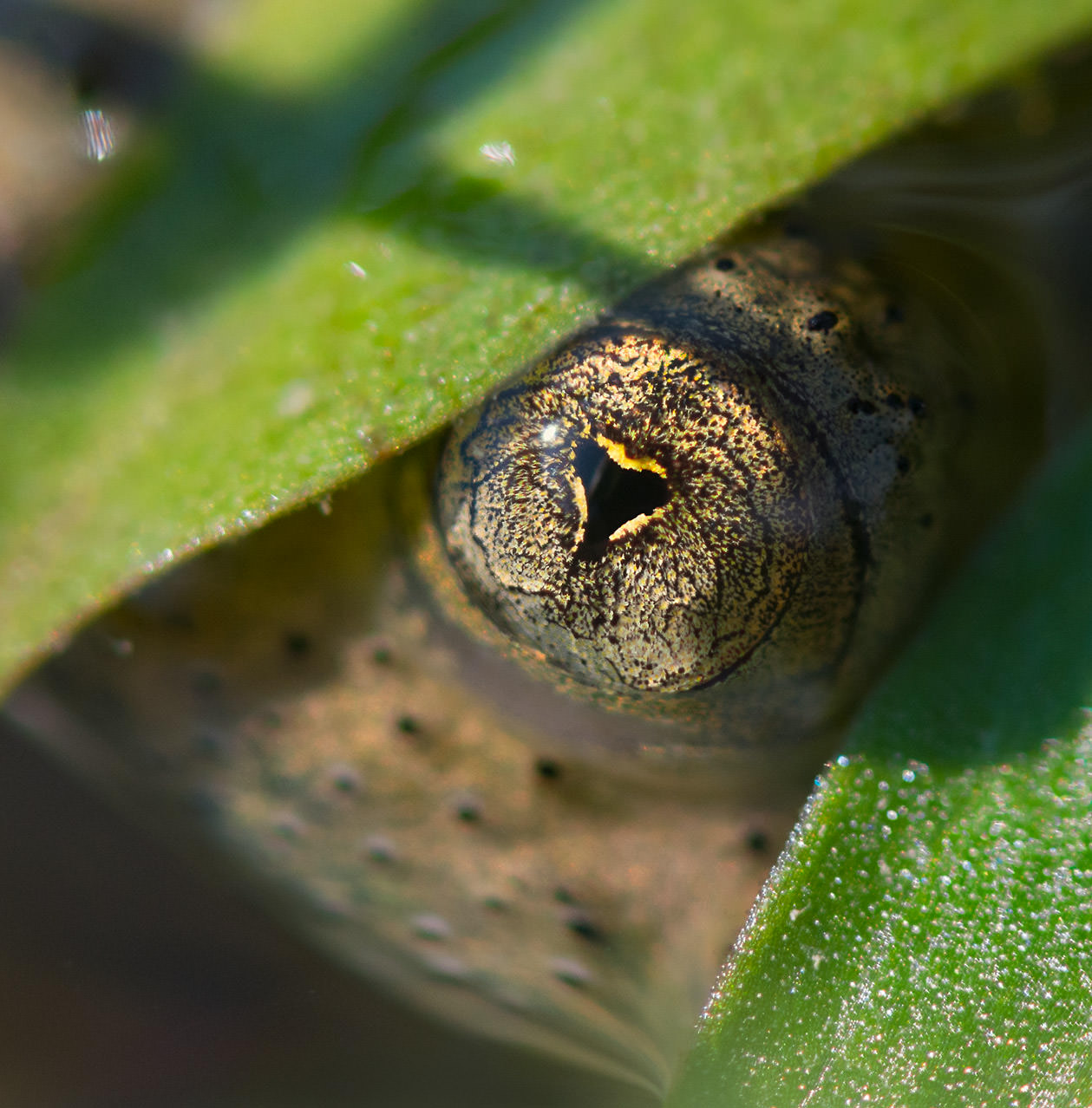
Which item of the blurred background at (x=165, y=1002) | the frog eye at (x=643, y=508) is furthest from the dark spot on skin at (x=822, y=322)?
the blurred background at (x=165, y=1002)

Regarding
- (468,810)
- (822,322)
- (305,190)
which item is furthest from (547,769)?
(305,190)

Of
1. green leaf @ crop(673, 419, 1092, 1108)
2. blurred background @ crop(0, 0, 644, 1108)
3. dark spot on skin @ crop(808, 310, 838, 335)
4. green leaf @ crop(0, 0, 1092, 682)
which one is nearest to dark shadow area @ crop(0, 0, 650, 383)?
green leaf @ crop(0, 0, 1092, 682)

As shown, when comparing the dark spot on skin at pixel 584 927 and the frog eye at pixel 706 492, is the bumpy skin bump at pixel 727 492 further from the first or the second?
the dark spot on skin at pixel 584 927

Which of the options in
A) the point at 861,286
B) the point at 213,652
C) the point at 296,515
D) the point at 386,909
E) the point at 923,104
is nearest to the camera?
the point at 923,104

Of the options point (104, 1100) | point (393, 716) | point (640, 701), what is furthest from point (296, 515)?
point (104, 1100)

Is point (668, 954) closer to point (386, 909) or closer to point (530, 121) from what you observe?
point (386, 909)

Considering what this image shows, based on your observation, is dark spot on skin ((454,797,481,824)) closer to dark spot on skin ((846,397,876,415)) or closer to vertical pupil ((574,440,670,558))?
vertical pupil ((574,440,670,558))
